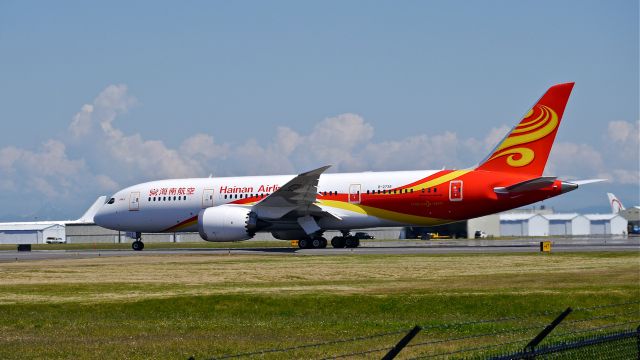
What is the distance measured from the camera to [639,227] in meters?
148

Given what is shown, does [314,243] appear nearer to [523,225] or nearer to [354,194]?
[354,194]

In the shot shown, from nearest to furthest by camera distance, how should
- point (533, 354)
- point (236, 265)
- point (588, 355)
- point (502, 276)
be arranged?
1. point (533, 354)
2. point (588, 355)
3. point (502, 276)
4. point (236, 265)

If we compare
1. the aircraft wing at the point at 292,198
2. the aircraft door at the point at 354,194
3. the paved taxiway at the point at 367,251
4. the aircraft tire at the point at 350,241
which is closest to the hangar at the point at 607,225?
the paved taxiway at the point at 367,251

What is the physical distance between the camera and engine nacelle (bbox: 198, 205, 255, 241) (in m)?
53.0

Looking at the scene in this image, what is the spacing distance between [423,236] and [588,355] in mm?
81979

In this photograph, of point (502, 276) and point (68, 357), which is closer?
point (68, 357)

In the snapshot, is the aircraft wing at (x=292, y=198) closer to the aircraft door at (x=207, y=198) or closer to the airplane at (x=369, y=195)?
the airplane at (x=369, y=195)

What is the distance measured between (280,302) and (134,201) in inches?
1474

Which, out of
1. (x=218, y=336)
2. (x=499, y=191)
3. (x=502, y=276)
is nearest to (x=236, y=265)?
(x=502, y=276)

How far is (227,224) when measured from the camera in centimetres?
5309

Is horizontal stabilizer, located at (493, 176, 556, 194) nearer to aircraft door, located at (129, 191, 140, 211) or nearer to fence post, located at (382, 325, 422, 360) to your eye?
aircraft door, located at (129, 191, 140, 211)

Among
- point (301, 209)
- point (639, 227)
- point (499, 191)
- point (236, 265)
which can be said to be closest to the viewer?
point (236, 265)

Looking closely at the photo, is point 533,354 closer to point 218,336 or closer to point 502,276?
point 218,336

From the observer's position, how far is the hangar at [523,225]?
134 meters
